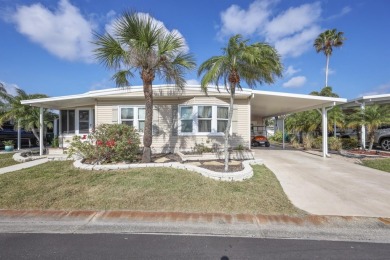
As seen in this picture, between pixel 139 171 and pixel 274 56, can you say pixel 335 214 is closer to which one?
pixel 274 56

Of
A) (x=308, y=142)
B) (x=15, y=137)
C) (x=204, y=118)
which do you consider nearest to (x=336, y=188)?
(x=204, y=118)

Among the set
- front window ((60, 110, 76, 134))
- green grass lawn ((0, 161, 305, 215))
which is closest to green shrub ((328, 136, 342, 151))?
green grass lawn ((0, 161, 305, 215))

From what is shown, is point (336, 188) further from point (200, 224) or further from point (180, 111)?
point (180, 111)

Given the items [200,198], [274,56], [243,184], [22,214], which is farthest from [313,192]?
[22,214]

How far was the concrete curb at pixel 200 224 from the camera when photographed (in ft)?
11.5

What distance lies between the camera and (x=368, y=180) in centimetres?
650

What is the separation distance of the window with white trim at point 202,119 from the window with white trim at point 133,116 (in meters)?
1.95

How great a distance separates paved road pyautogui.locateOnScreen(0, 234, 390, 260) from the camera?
2.88 m

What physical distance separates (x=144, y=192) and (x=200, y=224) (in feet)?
6.08

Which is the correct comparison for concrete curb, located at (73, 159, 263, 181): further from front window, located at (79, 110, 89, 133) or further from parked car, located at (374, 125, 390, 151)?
parked car, located at (374, 125, 390, 151)

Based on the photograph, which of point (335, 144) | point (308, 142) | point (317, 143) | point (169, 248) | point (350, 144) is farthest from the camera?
point (317, 143)

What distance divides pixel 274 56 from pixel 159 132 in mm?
6430

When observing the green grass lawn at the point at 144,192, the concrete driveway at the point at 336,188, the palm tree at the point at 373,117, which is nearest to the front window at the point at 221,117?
the concrete driveway at the point at 336,188

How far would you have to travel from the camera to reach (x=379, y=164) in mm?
8703
